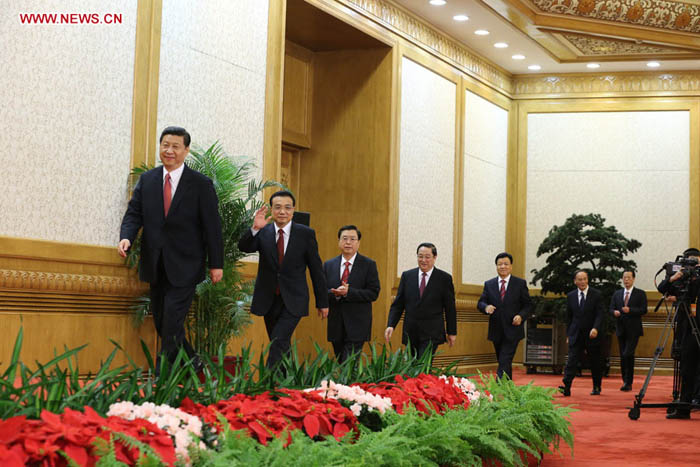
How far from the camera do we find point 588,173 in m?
14.2

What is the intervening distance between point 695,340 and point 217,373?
548cm

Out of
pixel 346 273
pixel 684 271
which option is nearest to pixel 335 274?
pixel 346 273

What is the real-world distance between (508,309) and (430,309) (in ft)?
4.51

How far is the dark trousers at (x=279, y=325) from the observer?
224 inches

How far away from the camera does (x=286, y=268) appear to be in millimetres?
5762

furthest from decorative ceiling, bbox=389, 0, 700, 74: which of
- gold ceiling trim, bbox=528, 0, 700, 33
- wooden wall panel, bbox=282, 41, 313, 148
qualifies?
wooden wall panel, bbox=282, 41, 313, 148

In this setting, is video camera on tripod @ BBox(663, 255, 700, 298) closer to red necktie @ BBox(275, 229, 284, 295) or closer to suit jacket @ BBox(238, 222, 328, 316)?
suit jacket @ BBox(238, 222, 328, 316)

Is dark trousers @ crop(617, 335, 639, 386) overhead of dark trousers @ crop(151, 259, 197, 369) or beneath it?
beneath

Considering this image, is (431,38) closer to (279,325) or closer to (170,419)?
(279,325)

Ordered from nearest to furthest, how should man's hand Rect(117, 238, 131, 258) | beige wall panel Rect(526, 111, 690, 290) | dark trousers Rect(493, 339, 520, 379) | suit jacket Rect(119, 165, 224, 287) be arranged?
man's hand Rect(117, 238, 131, 258) < suit jacket Rect(119, 165, 224, 287) < dark trousers Rect(493, 339, 520, 379) < beige wall panel Rect(526, 111, 690, 290)

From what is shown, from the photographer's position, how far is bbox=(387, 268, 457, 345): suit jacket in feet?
24.9

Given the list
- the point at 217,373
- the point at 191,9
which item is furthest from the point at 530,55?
the point at 217,373
